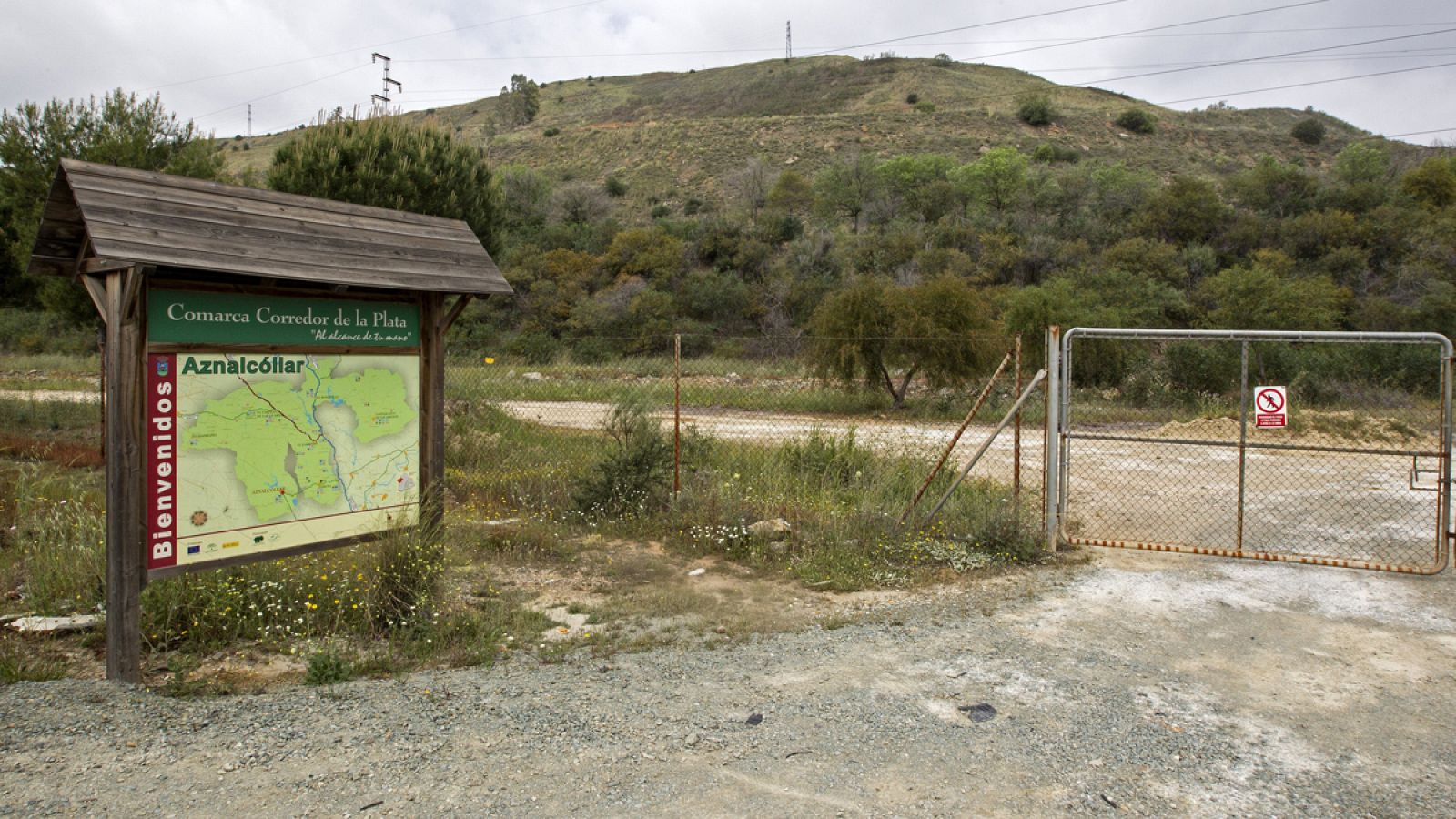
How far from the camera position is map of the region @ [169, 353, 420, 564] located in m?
5.27

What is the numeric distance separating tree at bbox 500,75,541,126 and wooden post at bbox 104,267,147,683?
308 feet

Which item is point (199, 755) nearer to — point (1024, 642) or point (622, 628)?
point (622, 628)

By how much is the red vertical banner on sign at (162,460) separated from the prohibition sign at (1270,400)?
27.6 ft

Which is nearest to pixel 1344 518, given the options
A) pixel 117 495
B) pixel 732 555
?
pixel 732 555

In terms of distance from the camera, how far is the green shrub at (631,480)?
9.30 metres

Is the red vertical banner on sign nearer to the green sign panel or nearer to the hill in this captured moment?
the green sign panel

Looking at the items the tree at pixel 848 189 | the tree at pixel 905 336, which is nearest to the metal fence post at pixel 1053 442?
the tree at pixel 905 336

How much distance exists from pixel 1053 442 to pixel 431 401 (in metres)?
5.47

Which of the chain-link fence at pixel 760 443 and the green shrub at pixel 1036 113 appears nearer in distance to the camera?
the chain-link fence at pixel 760 443

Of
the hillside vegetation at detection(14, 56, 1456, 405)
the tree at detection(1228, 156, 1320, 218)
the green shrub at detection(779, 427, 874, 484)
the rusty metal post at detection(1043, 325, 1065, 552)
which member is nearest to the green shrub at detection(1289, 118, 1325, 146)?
the hillside vegetation at detection(14, 56, 1456, 405)

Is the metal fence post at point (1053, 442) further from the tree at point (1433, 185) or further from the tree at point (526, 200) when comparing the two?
the tree at point (526, 200)

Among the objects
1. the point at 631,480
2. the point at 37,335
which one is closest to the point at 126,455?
the point at 631,480

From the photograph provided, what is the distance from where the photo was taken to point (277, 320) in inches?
224

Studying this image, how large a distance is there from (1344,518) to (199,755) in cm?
1099
